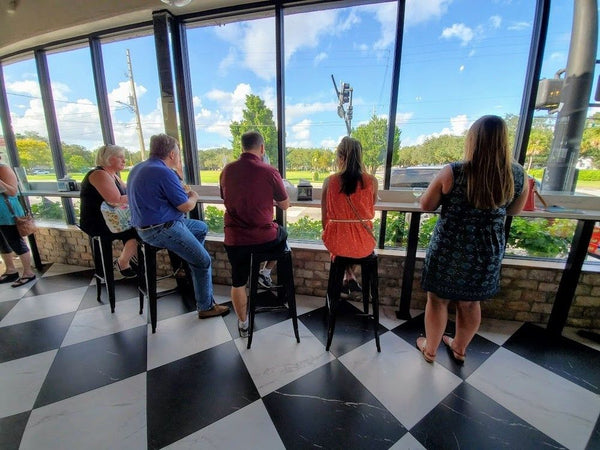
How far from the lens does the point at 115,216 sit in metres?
2.06

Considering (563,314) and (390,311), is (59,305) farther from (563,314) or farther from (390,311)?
(563,314)

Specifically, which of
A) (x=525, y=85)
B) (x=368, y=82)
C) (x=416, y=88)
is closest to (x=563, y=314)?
(x=525, y=85)

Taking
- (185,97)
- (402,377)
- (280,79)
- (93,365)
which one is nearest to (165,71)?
(185,97)

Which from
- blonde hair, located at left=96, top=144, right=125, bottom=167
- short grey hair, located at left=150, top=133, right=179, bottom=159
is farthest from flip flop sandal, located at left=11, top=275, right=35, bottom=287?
short grey hair, located at left=150, top=133, right=179, bottom=159

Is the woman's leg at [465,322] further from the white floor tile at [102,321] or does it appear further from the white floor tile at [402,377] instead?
the white floor tile at [102,321]

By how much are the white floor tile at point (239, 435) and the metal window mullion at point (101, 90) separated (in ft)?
10.8

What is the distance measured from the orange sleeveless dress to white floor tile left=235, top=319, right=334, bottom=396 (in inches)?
29.0

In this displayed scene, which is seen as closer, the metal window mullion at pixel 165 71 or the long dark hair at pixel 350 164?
the long dark hair at pixel 350 164

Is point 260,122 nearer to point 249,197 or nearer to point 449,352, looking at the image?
point 249,197

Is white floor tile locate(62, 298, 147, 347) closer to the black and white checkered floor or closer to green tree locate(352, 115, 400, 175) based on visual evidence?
the black and white checkered floor

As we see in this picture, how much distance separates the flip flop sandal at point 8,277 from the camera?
2.73m

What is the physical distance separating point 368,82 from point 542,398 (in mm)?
2548

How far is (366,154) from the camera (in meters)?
2.39

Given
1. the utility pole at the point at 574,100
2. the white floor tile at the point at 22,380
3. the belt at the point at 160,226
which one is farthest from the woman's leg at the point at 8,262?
the utility pole at the point at 574,100
